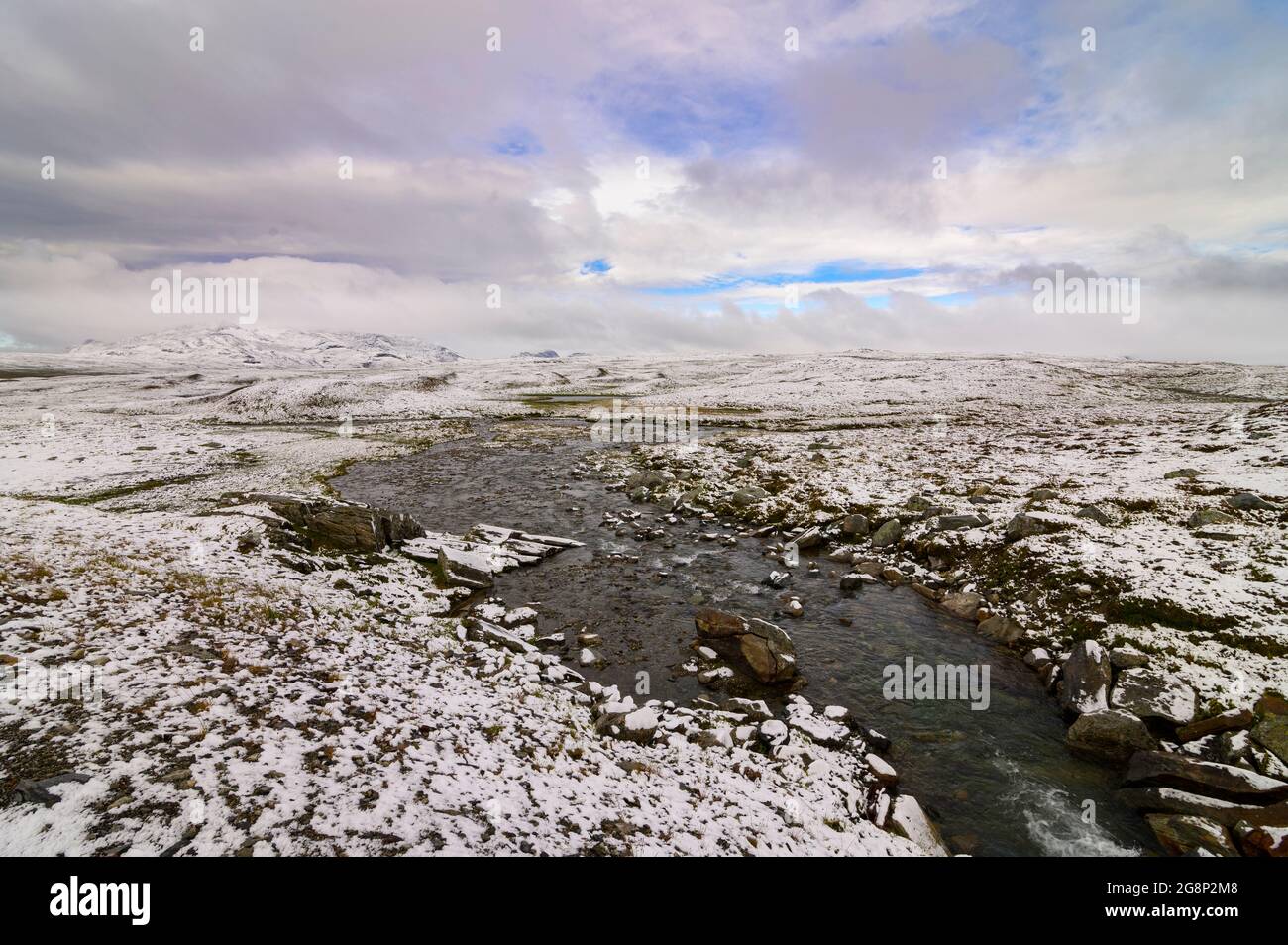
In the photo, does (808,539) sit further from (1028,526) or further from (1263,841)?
(1263,841)

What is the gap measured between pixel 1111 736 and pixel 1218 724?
1887mm

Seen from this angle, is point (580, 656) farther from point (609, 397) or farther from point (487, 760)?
point (609, 397)

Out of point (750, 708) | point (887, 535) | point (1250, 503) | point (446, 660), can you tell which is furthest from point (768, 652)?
point (1250, 503)

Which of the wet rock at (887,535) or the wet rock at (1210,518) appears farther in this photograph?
the wet rock at (887,535)

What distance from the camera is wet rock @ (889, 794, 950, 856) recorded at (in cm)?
830

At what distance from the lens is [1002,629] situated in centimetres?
1451

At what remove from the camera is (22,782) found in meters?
6.25

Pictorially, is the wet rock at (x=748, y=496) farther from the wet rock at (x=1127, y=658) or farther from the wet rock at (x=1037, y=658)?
the wet rock at (x=1127, y=658)

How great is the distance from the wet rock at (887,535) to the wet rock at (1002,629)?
5631 millimetres

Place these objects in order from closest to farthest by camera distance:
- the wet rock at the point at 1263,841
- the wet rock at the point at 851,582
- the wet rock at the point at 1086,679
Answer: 1. the wet rock at the point at 1263,841
2. the wet rock at the point at 1086,679
3. the wet rock at the point at 851,582

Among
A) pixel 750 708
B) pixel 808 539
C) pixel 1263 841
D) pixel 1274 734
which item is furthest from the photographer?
pixel 808 539

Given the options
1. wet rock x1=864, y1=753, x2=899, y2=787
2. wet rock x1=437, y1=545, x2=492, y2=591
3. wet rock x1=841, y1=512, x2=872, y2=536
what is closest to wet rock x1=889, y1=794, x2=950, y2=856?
wet rock x1=864, y1=753, x2=899, y2=787

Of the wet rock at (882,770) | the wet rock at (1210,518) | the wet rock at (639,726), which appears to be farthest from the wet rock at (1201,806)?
the wet rock at (1210,518)

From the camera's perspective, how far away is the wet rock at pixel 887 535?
803 inches
